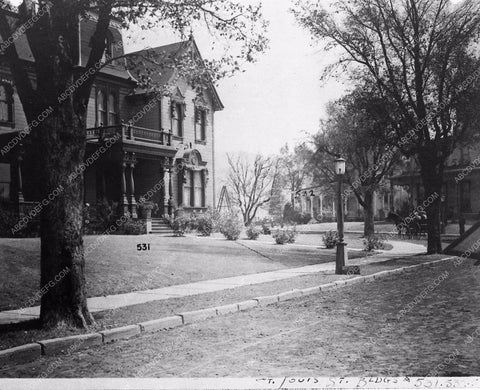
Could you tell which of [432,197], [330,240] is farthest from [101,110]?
[432,197]

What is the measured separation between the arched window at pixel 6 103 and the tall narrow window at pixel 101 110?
451 centimetres

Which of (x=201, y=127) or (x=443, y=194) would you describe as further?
(x=443, y=194)

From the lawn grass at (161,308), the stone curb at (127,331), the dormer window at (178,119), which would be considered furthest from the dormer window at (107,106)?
the stone curb at (127,331)

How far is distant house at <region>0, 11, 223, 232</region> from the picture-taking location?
1992 cm

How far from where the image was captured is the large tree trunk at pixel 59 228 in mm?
6871

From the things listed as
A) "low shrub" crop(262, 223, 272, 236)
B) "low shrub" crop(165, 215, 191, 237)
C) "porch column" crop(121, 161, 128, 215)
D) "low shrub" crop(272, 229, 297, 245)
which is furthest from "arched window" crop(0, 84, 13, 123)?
"low shrub" crop(272, 229, 297, 245)

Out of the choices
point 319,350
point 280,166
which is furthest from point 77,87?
point 280,166

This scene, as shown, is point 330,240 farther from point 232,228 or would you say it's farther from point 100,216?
point 100,216

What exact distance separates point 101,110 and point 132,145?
2.78 metres

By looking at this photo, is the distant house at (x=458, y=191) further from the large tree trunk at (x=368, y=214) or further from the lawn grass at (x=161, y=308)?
the lawn grass at (x=161, y=308)

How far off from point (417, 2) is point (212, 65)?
41.9 ft

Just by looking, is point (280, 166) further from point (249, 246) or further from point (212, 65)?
point (212, 65)

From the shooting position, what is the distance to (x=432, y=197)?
19.2m

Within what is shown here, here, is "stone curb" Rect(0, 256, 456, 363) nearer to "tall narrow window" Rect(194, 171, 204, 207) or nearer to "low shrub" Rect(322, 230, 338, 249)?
"low shrub" Rect(322, 230, 338, 249)
